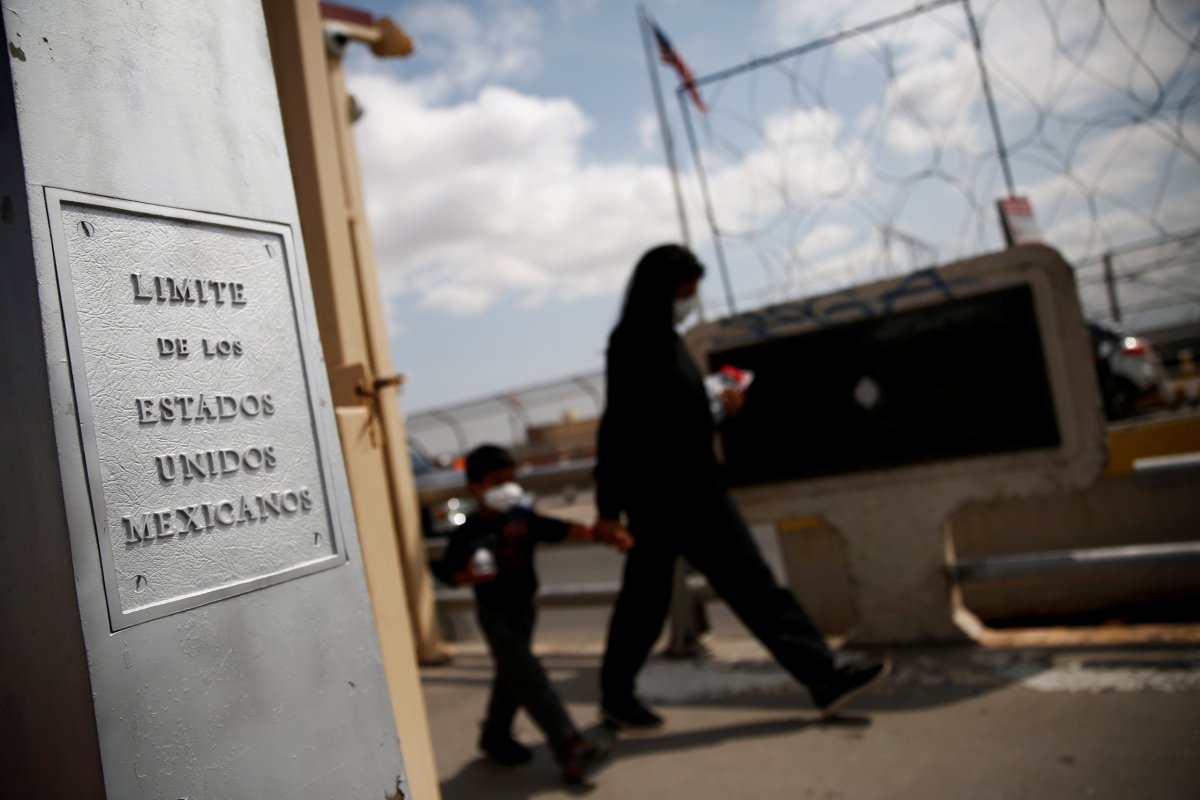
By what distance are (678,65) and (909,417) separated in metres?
2.54

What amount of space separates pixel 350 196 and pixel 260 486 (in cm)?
374

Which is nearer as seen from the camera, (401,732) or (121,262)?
(121,262)

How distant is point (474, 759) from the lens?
3.52 metres

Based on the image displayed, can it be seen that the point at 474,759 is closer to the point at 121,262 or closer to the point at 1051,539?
the point at 121,262

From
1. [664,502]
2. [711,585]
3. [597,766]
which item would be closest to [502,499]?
[664,502]

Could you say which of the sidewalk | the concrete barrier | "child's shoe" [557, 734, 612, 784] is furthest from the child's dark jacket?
the concrete barrier

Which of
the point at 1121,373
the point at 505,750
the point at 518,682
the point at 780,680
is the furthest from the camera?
the point at 1121,373

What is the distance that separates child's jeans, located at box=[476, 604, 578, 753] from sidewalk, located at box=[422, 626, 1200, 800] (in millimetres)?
196

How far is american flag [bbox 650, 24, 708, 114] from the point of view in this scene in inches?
190

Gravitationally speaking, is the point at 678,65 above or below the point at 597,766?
above

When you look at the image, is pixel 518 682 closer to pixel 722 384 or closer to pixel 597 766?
pixel 597 766

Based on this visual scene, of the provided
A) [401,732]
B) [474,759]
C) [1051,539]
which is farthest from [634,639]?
[1051,539]

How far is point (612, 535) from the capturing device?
332cm

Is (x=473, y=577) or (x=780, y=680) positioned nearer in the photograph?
(x=473, y=577)
